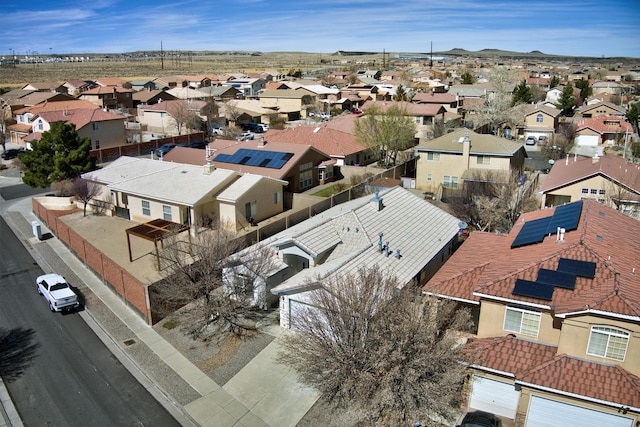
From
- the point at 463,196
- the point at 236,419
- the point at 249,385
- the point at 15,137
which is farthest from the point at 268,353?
the point at 15,137

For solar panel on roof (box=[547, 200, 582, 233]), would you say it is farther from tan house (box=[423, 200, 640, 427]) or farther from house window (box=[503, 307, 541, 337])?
house window (box=[503, 307, 541, 337])

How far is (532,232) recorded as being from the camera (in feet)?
71.0

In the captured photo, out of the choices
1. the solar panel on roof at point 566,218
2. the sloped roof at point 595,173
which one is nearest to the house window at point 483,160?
the sloped roof at point 595,173

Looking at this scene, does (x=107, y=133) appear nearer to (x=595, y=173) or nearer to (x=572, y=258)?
(x=595, y=173)

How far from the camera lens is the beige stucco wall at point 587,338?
14719mm

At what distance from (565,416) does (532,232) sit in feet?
28.4

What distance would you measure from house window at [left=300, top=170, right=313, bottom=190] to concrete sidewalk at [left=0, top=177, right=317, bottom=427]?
2166 cm

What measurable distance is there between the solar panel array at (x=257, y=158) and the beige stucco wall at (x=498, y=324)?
2514 centimetres

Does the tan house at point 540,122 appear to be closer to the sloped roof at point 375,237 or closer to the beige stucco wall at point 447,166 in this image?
the beige stucco wall at point 447,166

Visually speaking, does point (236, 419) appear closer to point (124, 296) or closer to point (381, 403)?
point (381, 403)

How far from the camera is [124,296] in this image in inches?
946

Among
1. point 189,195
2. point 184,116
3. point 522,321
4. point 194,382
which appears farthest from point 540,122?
point 194,382

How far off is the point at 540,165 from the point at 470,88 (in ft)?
180

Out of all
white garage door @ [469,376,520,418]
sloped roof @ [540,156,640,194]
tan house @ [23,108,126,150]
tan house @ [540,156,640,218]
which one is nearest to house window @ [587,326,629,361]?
white garage door @ [469,376,520,418]
